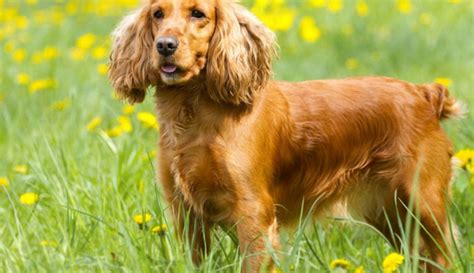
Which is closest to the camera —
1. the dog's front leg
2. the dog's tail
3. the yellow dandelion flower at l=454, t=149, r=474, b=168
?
the dog's front leg

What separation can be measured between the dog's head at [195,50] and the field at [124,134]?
472 millimetres

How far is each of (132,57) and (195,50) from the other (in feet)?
1.10

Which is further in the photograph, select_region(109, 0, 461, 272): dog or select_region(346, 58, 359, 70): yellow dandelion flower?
select_region(346, 58, 359, 70): yellow dandelion flower

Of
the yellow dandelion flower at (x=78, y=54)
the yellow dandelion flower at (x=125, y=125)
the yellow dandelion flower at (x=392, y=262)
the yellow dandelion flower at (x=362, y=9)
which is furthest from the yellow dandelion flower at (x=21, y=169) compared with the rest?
the yellow dandelion flower at (x=362, y=9)

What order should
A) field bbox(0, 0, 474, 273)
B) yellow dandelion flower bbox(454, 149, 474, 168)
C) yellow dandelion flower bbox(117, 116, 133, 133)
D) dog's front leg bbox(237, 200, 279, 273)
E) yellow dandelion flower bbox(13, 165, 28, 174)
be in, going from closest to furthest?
1. field bbox(0, 0, 474, 273)
2. dog's front leg bbox(237, 200, 279, 273)
3. yellow dandelion flower bbox(454, 149, 474, 168)
4. yellow dandelion flower bbox(13, 165, 28, 174)
5. yellow dandelion flower bbox(117, 116, 133, 133)

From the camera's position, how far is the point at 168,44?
10.9ft

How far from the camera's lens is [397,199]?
3.89m

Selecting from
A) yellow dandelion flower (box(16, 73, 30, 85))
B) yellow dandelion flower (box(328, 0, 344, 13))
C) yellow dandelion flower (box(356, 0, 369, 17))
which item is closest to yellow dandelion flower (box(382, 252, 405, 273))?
yellow dandelion flower (box(16, 73, 30, 85))

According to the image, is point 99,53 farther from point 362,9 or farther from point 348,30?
point 362,9

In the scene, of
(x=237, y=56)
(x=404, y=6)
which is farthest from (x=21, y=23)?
(x=237, y=56)

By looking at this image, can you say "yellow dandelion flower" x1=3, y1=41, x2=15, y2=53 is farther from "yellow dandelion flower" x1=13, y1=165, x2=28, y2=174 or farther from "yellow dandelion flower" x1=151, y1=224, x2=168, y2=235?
"yellow dandelion flower" x1=151, y1=224, x2=168, y2=235

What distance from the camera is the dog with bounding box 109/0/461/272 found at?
3.47 m

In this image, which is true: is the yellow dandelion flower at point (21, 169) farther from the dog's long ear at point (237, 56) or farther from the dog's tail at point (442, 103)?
the dog's tail at point (442, 103)

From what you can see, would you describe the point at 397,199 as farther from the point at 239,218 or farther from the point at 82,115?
the point at 82,115
